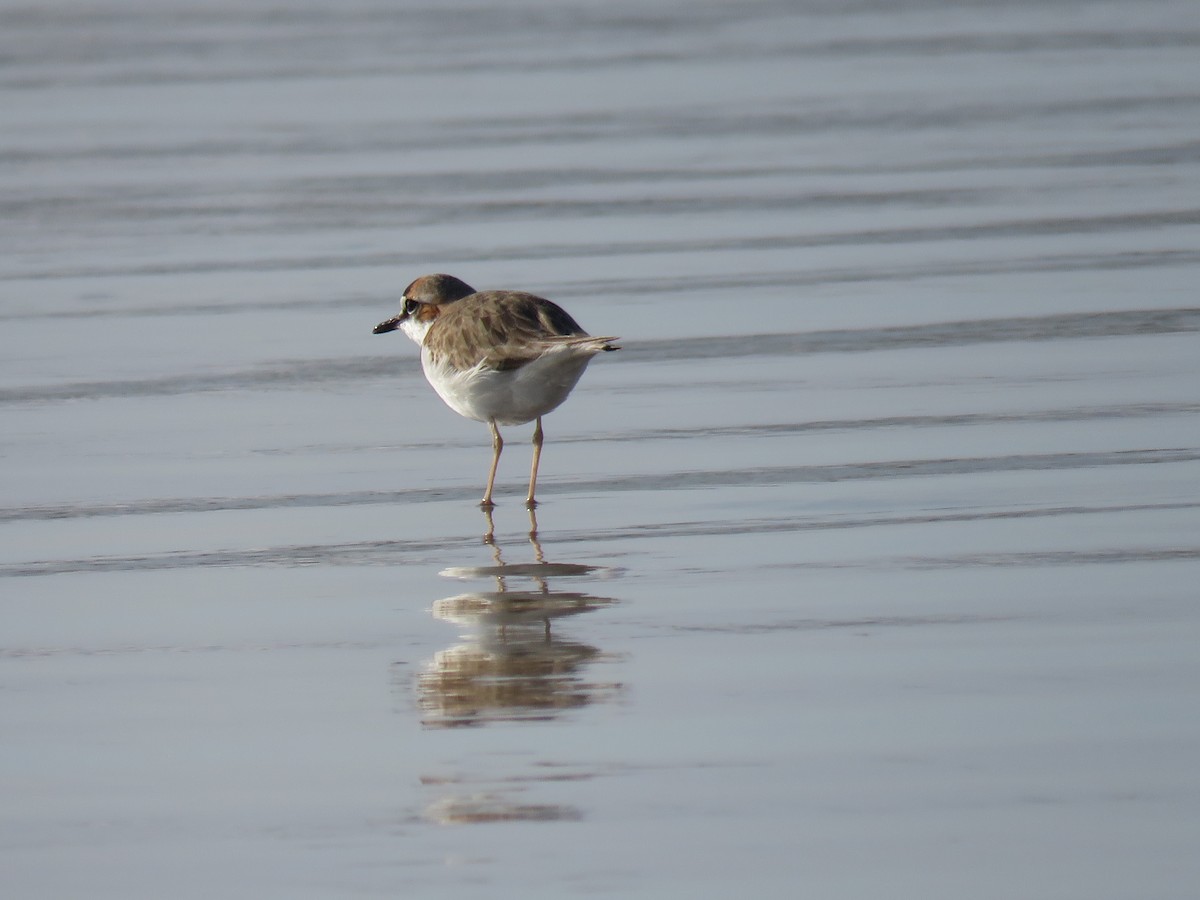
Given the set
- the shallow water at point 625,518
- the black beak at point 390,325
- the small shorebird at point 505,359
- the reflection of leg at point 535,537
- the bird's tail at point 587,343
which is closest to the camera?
the shallow water at point 625,518

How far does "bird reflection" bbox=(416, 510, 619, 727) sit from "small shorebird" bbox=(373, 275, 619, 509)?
1.31 meters

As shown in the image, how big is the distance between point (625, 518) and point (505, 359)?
923mm

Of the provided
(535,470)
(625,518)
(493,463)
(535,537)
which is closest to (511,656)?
(535,537)

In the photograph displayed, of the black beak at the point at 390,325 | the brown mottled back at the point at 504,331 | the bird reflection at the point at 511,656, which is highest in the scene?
the black beak at the point at 390,325

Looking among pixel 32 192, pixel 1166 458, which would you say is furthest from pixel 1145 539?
pixel 32 192

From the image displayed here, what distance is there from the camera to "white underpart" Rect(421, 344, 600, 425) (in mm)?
9250

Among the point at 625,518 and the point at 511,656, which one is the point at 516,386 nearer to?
the point at 625,518

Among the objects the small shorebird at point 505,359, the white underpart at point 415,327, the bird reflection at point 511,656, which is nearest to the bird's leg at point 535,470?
the small shorebird at point 505,359

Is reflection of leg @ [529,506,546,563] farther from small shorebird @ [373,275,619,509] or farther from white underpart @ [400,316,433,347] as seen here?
white underpart @ [400,316,433,347]

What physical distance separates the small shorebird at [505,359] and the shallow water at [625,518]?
33 centimetres

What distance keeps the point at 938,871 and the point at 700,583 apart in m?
2.55

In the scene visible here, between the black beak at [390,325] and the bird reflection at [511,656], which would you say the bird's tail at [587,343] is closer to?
the bird reflection at [511,656]

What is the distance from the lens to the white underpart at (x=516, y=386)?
9.25 m

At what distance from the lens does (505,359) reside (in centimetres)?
927
